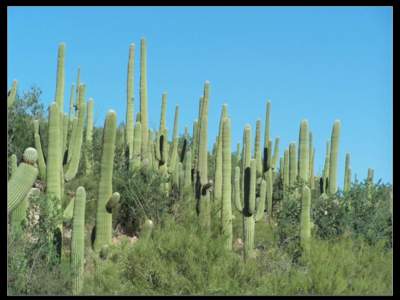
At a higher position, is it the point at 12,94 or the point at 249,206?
the point at 12,94

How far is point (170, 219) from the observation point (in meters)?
15.5

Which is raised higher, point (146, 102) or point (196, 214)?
point (146, 102)

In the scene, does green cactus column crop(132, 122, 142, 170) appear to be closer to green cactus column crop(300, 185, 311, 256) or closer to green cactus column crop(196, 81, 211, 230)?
green cactus column crop(196, 81, 211, 230)

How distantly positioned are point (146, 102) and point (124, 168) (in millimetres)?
2269

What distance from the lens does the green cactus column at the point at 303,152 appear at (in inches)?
661

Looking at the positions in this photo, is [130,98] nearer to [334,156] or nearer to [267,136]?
[267,136]

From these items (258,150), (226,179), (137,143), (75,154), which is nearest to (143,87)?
(137,143)

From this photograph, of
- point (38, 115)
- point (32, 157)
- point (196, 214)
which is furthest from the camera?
point (38, 115)

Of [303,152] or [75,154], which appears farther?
[303,152]

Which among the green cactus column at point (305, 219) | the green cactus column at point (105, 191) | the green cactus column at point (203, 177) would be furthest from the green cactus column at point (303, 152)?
the green cactus column at point (105, 191)

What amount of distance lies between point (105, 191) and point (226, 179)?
329cm
